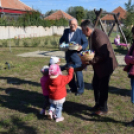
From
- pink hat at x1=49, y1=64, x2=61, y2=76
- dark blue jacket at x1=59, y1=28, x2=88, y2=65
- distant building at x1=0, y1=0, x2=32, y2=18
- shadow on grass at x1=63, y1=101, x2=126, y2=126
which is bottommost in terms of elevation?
shadow on grass at x1=63, y1=101, x2=126, y2=126

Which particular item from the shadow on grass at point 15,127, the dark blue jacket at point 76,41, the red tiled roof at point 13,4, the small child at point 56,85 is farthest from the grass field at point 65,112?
the red tiled roof at point 13,4

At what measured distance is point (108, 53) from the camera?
3.64 m

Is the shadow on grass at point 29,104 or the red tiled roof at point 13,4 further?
the red tiled roof at point 13,4

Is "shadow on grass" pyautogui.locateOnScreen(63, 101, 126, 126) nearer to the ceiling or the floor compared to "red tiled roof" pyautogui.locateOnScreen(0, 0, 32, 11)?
nearer to the floor

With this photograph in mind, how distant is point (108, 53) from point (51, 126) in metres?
1.53

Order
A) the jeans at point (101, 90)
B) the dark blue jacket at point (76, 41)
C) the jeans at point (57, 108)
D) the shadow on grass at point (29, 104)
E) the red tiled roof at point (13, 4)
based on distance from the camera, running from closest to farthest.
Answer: the jeans at point (57, 108) → the jeans at point (101, 90) → the shadow on grass at point (29, 104) → the dark blue jacket at point (76, 41) → the red tiled roof at point (13, 4)

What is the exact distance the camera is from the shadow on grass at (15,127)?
3395mm

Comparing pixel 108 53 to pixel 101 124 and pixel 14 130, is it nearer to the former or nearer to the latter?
pixel 101 124

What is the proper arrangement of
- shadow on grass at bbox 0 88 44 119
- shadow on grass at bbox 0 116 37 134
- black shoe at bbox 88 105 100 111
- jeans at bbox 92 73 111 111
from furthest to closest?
shadow on grass at bbox 0 88 44 119 → black shoe at bbox 88 105 100 111 → jeans at bbox 92 73 111 111 → shadow on grass at bbox 0 116 37 134

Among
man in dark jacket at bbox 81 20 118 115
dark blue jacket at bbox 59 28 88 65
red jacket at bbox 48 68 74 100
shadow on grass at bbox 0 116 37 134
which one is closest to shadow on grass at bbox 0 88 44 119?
shadow on grass at bbox 0 116 37 134

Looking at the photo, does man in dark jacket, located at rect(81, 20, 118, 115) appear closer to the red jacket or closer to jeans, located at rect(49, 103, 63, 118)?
the red jacket

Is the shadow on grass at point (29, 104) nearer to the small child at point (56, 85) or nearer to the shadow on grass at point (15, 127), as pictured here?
the shadow on grass at point (15, 127)

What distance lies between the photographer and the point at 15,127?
353cm

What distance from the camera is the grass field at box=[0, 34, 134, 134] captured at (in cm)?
347
